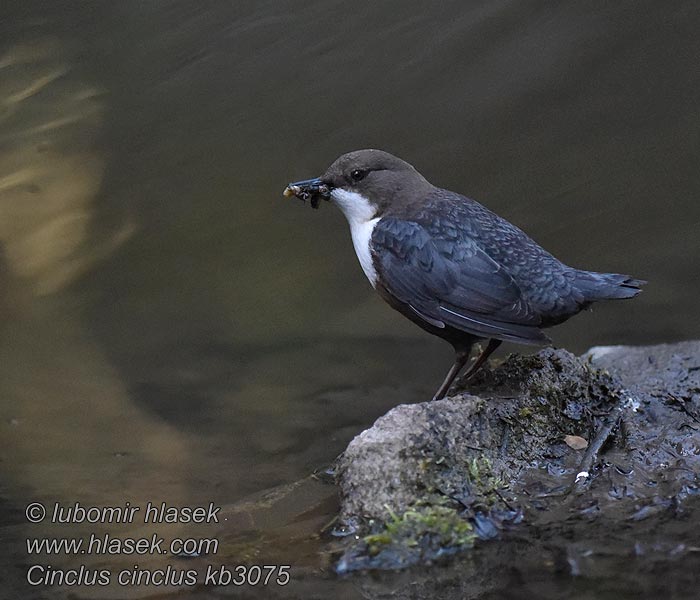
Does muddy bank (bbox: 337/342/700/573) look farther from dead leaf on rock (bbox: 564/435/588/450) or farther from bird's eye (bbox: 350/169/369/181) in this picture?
bird's eye (bbox: 350/169/369/181)

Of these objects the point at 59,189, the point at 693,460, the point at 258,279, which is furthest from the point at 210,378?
the point at 693,460

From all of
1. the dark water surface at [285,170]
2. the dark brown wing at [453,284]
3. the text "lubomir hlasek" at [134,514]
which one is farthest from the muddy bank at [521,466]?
the dark water surface at [285,170]

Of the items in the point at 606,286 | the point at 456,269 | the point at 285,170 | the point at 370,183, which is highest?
the point at 370,183

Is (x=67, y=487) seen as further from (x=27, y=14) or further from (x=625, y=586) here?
(x=27, y=14)

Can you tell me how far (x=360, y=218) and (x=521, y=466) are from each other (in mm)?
1338

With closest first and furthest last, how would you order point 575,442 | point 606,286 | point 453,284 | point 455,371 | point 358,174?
1. point 575,442
2. point 606,286
3. point 453,284
4. point 455,371
5. point 358,174

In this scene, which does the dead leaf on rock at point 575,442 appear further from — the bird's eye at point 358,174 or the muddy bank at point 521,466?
the bird's eye at point 358,174

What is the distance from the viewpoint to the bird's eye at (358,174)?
14.0 feet

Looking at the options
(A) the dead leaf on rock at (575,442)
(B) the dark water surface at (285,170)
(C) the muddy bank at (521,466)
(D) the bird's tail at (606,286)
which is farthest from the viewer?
(B) the dark water surface at (285,170)

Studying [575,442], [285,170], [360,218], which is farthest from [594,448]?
[285,170]

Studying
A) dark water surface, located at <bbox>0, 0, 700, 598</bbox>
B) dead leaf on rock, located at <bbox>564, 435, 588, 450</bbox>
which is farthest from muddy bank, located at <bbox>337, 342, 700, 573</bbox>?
dark water surface, located at <bbox>0, 0, 700, 598</bbox>

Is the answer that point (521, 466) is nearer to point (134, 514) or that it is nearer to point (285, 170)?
point (134, 514)

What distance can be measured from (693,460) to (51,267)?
14.0 feet

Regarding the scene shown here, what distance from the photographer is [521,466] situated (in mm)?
3529
